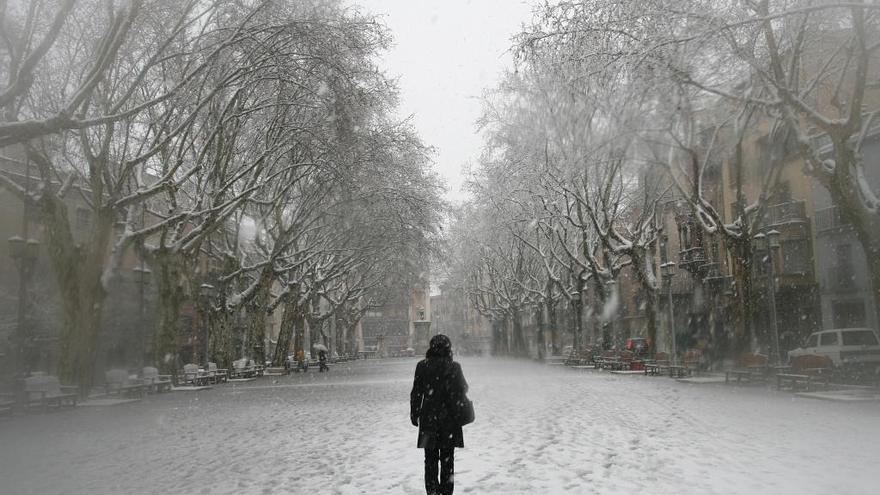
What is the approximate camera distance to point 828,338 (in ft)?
82.5

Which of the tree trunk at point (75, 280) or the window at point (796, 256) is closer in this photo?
the tree trunk at point (75, 280)

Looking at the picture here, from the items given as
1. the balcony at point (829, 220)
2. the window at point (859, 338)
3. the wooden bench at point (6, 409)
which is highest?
the balcony at point (829, 220)

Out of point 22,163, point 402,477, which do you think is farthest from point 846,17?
point 22,163

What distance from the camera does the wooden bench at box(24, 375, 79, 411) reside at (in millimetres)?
18125

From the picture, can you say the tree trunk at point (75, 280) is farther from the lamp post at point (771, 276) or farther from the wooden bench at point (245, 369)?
the lamp post at point (771, 276)

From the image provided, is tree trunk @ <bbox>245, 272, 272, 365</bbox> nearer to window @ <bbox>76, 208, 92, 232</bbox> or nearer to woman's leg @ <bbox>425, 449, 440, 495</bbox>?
window @ <bbox>76, 208, 92, 232</bbox>

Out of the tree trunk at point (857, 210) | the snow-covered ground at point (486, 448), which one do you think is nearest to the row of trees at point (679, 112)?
the tree trunk at point (857, 210)

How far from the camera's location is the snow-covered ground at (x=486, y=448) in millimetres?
7730

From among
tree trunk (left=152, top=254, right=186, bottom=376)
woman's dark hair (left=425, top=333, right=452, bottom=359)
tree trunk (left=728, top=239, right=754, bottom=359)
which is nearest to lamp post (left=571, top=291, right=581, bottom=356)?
tree trunk (left=728, top=239, right=754, bottom=359)

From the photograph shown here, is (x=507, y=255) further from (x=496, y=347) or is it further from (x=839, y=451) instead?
(x=839, y=451)

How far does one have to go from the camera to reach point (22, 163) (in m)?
31.4

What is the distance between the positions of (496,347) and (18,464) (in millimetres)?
74172

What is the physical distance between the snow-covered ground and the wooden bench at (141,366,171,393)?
6170 mm

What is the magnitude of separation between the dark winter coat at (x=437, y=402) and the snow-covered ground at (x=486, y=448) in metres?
0.95
